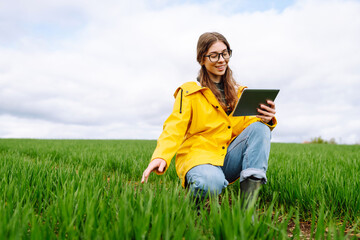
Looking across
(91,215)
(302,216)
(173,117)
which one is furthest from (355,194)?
(91,215)

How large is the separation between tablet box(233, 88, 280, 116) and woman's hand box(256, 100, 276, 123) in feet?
0.11

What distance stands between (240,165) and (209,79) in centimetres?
79

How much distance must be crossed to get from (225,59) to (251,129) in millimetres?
664

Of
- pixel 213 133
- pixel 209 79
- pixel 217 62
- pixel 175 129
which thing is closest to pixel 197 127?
pixel 213 133

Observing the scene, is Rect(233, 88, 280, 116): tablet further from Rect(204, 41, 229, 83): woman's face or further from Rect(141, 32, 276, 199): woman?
Rect(204, 41, 229, 83): woman's face

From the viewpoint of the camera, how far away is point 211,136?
2.28m

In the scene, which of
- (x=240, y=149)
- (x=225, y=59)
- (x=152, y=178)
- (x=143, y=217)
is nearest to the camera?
(x=143, y=217)

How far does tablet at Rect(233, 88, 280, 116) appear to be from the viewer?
1998mm

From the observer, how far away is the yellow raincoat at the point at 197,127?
2150 mm

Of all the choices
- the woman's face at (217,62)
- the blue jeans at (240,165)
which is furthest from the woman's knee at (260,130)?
the woman's face at (217,62)

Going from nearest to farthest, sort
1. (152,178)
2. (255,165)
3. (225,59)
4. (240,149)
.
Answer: (255,165), (240,149), (225,59), (152,178)

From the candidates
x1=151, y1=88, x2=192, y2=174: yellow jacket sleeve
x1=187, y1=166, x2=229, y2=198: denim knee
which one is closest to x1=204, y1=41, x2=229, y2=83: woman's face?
x1=151, y1=88, x2=192, y2=174: yellow jacket sleeve

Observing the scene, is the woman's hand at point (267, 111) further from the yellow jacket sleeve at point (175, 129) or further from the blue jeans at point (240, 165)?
the yellow jacket sleeve at point (175, 129)

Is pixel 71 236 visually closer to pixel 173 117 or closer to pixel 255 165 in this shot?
pixel 173 117
